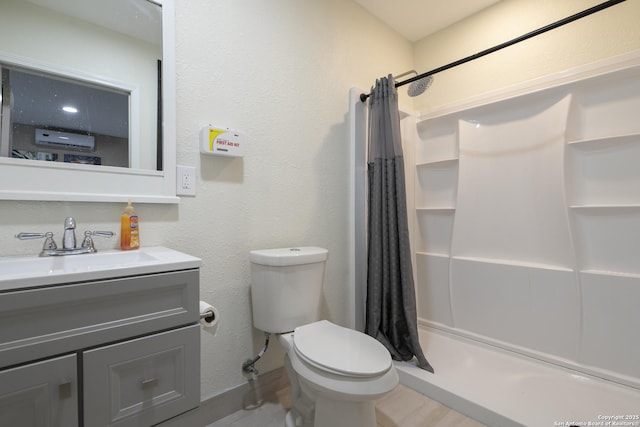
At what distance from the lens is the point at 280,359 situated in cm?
162

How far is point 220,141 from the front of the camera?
1.33m

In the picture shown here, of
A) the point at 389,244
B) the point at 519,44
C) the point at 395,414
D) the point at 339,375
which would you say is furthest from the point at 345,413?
the point at 519,44

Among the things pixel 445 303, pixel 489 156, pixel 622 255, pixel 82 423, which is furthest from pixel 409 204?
pixel 82 423

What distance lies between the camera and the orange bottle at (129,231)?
111 cm

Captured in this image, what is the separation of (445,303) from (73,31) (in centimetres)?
250

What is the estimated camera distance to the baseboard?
133 centimetres

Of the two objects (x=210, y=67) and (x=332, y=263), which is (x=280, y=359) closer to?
(x=332, y=263)

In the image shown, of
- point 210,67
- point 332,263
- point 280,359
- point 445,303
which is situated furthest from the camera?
point 445,303

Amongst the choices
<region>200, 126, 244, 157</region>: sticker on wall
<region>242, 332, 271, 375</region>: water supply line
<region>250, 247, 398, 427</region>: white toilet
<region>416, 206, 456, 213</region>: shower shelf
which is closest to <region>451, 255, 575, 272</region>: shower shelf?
<region>416, 206, 456, 213</region>: shower shelf

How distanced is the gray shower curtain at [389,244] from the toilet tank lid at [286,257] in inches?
18.5

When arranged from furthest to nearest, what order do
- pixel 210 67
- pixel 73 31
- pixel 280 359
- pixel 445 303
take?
1. pixel 445 303
2. pixel 280 359
3. pixel 210 67
4. pixel 73 31

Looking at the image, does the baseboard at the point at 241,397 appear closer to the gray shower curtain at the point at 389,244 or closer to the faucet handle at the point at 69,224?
the gray shower curtain at the point at 389,244

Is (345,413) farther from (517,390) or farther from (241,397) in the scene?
(517,390)

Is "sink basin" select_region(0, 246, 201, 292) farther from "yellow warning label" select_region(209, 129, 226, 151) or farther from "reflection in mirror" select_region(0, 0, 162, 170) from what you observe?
"yellow warning label" select_region(209, 129, 226, 151)
